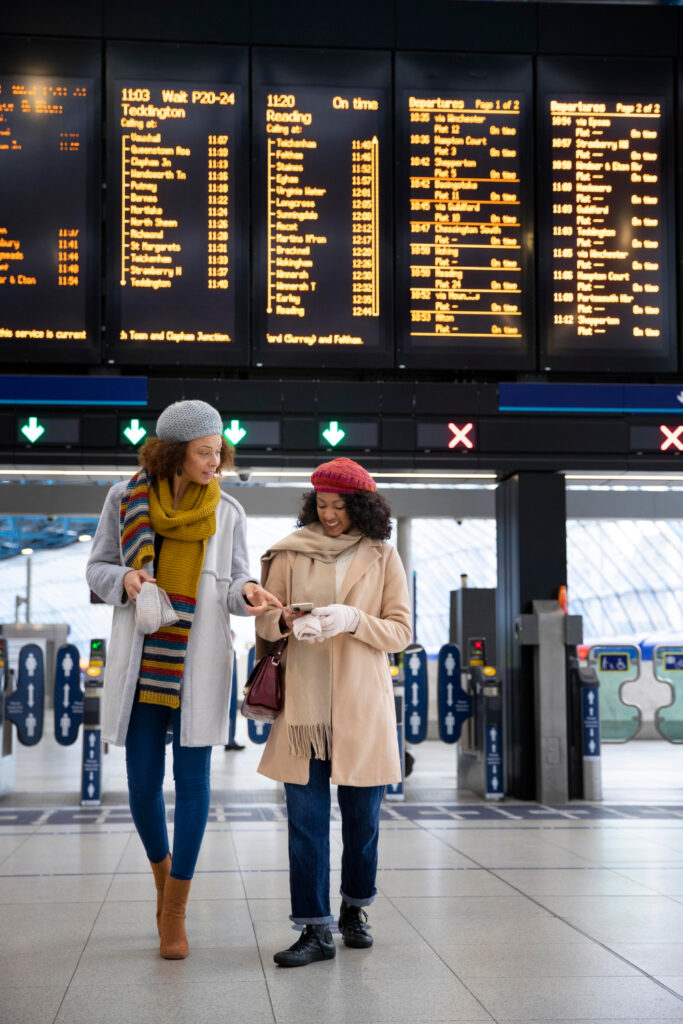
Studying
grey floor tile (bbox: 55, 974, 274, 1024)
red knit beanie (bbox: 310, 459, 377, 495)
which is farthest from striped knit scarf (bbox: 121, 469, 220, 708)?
grey floor tile (bbox: 55, 974, 274, 1024)

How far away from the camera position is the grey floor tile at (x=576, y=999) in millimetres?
3115

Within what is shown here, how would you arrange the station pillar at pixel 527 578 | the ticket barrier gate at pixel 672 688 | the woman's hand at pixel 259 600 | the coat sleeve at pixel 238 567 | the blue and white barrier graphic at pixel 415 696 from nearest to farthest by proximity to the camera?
the woman's hand at pixel 259 600 < the coat sleeve at pixel 238 567 < the station pillar at pixel 527 578 < the blue and white barrier graphic at pixel 415 696 < the ticket barrier gate at pixel 672 688

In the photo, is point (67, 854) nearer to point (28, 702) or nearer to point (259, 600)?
point (259, 600)

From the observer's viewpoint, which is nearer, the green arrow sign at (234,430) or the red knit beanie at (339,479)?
the red knit beanie at (339,479)

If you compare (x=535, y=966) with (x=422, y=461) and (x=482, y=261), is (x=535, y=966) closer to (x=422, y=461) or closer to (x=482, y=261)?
(x=422, y=461)

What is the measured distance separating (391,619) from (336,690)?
1.04 feet

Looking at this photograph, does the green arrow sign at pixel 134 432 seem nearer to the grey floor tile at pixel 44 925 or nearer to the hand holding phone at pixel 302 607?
the grey floor tile at pixel 44 925

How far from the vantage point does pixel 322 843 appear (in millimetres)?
3799

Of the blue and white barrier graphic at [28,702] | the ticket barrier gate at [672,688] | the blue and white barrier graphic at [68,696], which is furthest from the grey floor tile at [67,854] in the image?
the ticket barrier gate at [672,688]

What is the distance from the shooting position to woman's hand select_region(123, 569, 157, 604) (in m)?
3.73

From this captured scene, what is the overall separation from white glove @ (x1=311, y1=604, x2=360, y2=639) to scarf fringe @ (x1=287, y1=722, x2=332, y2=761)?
1.05 ft

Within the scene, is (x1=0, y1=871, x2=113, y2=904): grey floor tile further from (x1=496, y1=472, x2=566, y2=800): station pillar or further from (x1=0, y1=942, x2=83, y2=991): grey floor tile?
(x1=496, y1=472, x2=566, y2=800): station pillar

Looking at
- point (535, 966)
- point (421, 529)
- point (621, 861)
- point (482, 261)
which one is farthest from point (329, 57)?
point (421, 529)

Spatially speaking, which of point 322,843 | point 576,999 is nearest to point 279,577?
point 322,843
